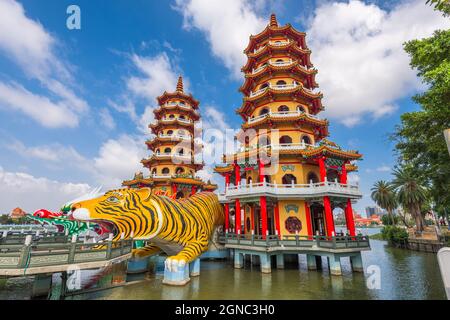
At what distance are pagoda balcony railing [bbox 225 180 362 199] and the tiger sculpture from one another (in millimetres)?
3792

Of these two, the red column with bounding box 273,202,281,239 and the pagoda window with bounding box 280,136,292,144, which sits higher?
the pagoda window with bounding box 280,136,292,144

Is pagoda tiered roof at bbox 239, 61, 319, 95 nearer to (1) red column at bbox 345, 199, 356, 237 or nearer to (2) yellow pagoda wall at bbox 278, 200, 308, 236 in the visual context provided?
(2) yellow pagoda wall at bbox 278, 200, 308, 236

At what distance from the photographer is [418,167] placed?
15781 millimetres

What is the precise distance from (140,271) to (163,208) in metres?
5.09

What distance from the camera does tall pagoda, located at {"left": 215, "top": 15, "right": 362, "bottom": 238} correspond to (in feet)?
53.0

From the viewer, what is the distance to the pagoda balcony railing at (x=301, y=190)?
15459mm

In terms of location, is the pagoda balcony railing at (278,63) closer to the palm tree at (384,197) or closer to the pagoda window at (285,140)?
the pagoda window at (285,140)

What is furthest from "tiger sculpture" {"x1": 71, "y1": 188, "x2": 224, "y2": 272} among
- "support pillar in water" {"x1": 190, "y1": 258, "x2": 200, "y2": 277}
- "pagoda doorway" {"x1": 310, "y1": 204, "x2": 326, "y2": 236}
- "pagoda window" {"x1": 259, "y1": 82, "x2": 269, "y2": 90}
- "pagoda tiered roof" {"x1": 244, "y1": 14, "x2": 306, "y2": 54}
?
"pagoda tiered roof" {"x1": 244, "y1": 14, "x2": 306, "y2": 54}

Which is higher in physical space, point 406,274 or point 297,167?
point 297,167

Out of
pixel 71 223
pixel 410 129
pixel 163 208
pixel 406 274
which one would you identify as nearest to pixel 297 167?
pixel 410 129

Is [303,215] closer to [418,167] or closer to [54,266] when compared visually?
[418,167]

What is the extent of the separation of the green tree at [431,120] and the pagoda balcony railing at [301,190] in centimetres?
416

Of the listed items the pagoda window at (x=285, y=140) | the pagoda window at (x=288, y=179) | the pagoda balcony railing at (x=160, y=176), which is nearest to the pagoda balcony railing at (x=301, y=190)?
the pagoda window at (x=288, y=179)

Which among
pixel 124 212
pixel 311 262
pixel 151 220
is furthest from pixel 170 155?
pixel 311 262
